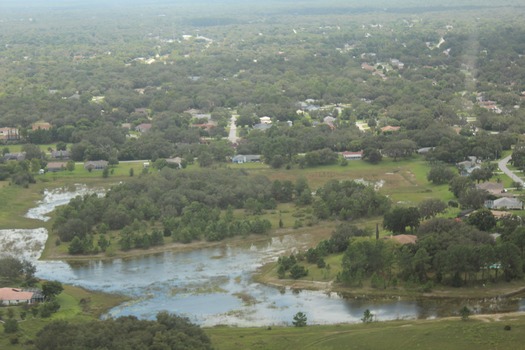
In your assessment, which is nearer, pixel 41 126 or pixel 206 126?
pixel 206 126

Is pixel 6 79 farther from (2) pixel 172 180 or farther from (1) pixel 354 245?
(1) pixel 354 245

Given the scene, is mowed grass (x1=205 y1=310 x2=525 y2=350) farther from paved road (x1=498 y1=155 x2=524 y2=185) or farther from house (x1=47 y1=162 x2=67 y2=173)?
house (x1=47 y1=162 x2=67 y2=173)

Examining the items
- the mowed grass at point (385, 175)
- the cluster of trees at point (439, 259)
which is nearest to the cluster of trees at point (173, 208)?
the mowed grass at point (385, 175)

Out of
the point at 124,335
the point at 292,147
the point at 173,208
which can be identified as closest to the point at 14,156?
the point at 292,147

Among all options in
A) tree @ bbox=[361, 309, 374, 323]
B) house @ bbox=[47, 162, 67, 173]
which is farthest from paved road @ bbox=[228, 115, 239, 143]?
tree @ bbox=[361, 309, 374, 323]

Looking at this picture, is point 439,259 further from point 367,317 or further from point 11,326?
point 11,326

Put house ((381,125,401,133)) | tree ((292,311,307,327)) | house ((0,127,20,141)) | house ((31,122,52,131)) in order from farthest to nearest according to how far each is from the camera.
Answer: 1. house ((31,122,52,131))
2. house ((0,127,20,141))
3. house ((381,125,401,133))
4. tree ((292,311,307,327))
